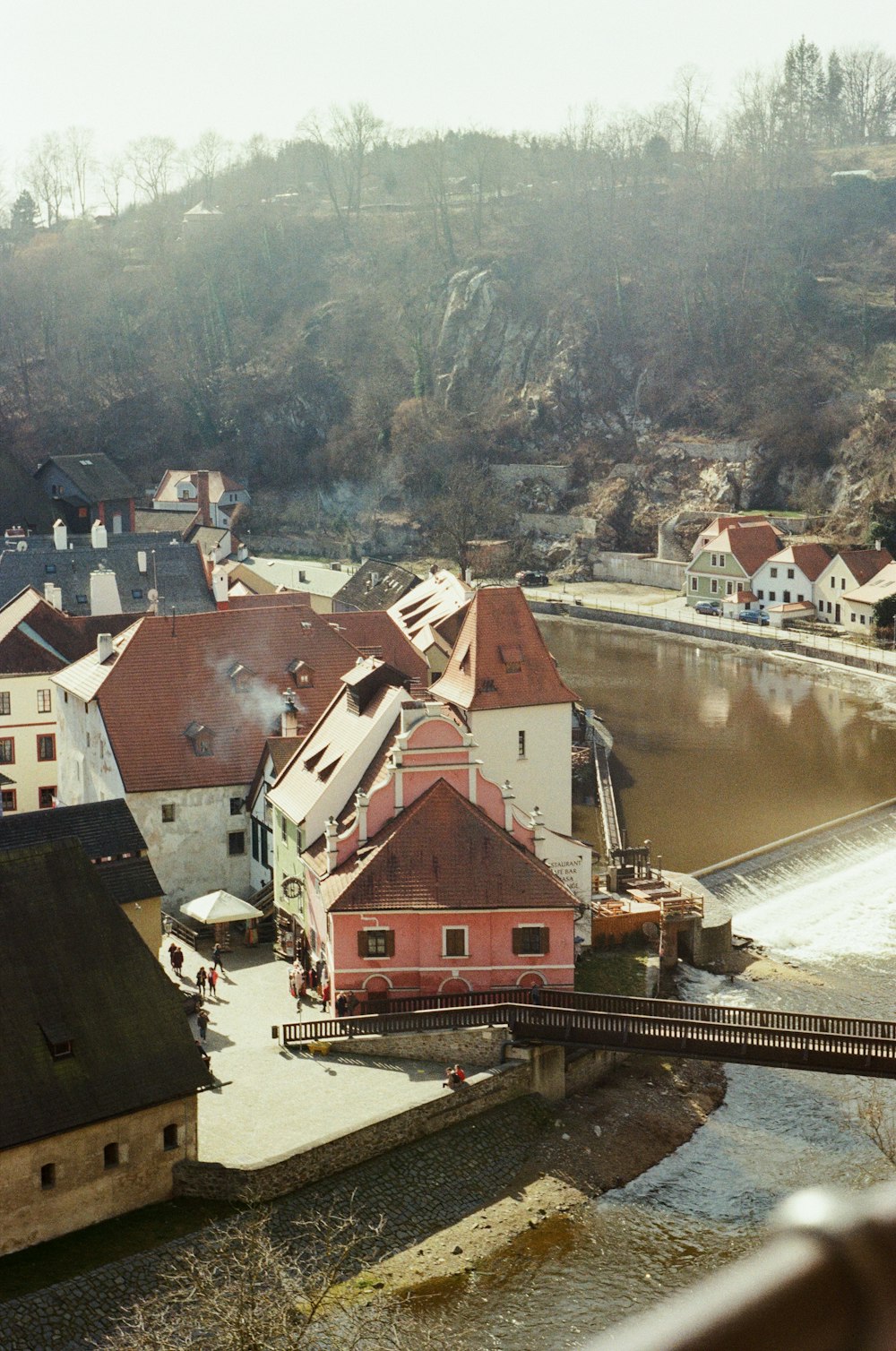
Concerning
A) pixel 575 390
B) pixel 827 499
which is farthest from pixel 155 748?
pixel 575 390

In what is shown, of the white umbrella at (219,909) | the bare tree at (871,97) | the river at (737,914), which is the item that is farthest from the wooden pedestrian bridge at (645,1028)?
the bare tree at (871,97)

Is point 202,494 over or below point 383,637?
over

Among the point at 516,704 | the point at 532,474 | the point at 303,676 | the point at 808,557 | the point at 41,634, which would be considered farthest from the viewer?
the point at 532,474

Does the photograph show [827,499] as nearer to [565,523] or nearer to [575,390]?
[565,523]

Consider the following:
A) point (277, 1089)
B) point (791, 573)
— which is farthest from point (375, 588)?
point (277, 1089)

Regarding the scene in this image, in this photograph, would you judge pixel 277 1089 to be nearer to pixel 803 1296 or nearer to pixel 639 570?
pixel 803 1296

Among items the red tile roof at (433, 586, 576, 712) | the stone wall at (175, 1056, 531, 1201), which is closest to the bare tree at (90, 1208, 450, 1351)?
the stone wall at (175, 1056, 531, 1201)

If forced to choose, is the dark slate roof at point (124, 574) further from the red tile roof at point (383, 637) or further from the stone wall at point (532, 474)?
the stone wall at point (532, 474)

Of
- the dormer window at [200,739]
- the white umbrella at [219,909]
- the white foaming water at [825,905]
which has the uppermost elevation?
the dormer window at [200,739]
